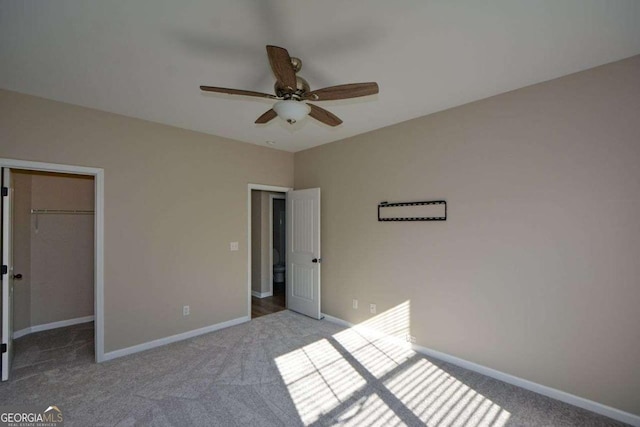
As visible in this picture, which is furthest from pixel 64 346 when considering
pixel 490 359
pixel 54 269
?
pixel 490 359

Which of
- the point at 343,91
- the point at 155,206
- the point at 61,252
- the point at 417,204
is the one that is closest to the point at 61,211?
the point at 61,252

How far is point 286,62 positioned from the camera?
160 centimetres

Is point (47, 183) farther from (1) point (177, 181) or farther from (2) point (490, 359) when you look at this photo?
(2) point (490, 359)

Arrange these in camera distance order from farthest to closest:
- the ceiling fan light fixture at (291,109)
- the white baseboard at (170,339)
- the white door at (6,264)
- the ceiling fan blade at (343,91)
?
the white baseboard at (170,339)
the white door at (6,264)
the ceiling fan light fixture at (291,109)
the ceiling fan blade at (343,91)

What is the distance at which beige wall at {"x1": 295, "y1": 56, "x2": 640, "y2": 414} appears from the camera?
2.15 meters

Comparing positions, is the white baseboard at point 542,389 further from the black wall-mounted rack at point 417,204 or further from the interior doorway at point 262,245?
the interior doorway at point 262,245

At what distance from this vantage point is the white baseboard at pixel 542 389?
7.00 ft

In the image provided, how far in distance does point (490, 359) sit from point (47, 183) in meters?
5.97

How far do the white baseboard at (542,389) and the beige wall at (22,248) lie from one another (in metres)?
5.03

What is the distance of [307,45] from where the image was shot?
6.44 ft

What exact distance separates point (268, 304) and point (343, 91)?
4240mm

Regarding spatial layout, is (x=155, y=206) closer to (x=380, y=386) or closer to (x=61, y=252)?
(x=61, y=252)

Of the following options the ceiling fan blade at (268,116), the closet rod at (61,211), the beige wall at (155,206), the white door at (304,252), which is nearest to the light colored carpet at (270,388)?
the beige wall at (155,206)

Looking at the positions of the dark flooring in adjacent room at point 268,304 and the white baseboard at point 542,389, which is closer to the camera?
the white baseboard at point 542,389
